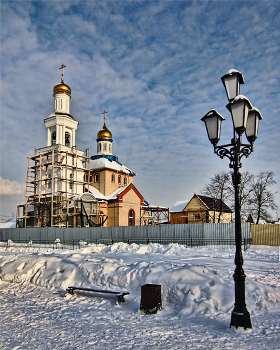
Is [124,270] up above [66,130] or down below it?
below

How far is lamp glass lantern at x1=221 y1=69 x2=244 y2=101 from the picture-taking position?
6.61 m

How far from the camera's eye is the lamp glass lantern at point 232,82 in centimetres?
661

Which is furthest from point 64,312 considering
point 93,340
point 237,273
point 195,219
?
point 195,219

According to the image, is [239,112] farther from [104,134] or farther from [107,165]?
[104,134]

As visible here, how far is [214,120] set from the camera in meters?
6.75

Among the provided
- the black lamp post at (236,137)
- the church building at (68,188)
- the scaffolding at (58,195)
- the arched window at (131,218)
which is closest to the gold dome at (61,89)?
the church building at (68,188)

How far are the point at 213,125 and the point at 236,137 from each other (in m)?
0.57

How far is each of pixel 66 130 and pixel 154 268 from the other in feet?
102

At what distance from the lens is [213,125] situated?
22.2 feet

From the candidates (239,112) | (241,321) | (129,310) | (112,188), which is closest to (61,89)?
(112,188)

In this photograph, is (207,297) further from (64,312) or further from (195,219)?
(195,219)

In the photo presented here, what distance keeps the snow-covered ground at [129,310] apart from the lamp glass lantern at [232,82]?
15.3ft

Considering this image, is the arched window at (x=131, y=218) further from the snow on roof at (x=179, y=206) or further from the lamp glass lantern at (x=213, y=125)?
the lamp glass lantern at (x=213, y=125)

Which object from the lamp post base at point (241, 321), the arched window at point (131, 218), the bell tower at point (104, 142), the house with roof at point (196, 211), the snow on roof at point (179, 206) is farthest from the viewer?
the snow on roof at point (179, 206)
